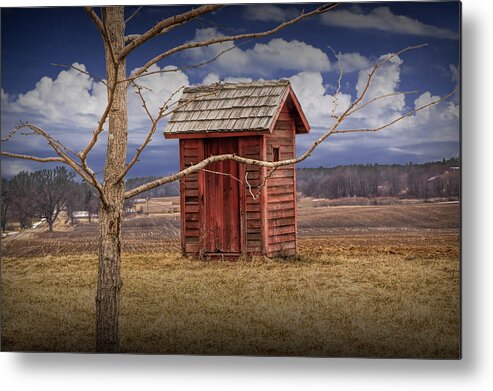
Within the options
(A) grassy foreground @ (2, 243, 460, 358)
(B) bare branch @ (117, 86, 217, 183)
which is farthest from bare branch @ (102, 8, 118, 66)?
(A) grassy foreground @ (2, 243, 460, 358)

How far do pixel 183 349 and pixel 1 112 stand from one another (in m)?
2.37

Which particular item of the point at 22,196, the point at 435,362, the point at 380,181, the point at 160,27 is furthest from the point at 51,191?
the point at 435,362

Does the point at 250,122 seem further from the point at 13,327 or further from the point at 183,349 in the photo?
the point at 13,327

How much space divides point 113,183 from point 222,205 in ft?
4.33

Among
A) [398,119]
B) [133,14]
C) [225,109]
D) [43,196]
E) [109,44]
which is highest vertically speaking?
[133,14]

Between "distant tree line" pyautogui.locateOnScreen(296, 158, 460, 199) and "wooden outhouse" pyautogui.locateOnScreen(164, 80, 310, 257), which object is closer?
"distant tree line" pyautogui.locateOnScreen(296, 158, 460, 199)

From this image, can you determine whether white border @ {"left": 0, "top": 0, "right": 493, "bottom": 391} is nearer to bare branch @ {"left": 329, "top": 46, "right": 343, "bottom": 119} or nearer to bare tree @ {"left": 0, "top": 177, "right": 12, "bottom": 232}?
bare branch @ {"left": 329, "top": 46, "right": 343, "bottom": 119}

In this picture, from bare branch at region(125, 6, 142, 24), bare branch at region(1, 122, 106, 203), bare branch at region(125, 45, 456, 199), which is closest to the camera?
bare branch at region(1, 122, 106, 203)

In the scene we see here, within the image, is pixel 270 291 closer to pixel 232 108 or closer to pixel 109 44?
pixel 232 108

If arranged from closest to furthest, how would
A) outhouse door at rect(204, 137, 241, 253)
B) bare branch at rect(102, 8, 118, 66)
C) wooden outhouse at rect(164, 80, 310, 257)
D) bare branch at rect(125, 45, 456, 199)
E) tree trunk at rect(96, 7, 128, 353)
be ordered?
bare branch at rect(102, 8, 118, 66)
bare branch at rect(125, 45, 456, 199)
tree trunk at rect(96, 7, 128, 353)
wooden outhouse at rect(164, 80, 310, 257)
outhouse door at rect(204, 137, 241, 253)

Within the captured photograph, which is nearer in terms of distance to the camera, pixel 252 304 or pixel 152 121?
pixel 152 121

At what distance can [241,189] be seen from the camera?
6586mm

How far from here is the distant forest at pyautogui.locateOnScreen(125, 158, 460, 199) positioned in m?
5.65

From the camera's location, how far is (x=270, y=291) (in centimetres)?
597
